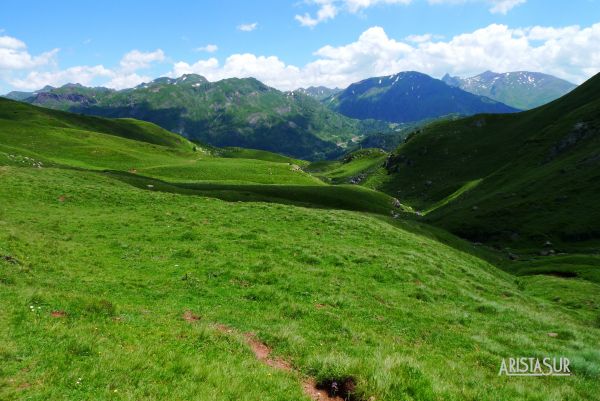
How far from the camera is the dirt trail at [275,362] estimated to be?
11.8 metres

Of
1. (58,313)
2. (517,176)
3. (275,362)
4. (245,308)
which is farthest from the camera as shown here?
(517,176)

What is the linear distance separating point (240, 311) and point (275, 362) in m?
5.92

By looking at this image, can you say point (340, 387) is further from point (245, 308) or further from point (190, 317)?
point (245, 308)

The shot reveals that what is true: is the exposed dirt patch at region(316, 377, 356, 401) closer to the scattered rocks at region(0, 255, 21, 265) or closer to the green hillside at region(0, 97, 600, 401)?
the green hillside at region(0, 97, 600, 401)

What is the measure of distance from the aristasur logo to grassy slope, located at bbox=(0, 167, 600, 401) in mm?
560

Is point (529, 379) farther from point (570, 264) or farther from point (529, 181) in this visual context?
point (529, 181)

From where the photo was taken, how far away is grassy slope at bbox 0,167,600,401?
11.1m

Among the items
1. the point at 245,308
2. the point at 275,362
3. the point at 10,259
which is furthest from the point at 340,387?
the point at 10,259

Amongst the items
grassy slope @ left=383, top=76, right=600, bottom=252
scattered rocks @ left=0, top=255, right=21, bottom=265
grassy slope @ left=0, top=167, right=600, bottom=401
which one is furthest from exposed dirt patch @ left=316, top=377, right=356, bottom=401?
grassy slope @ left=383, top=76, right=600, bottom=252

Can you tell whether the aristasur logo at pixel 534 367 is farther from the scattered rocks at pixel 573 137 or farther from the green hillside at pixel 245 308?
the scattered rocks at pixel 573 137

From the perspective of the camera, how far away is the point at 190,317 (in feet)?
58.1

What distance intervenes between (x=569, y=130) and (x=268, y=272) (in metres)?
130

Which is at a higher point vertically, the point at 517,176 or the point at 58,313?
the point at 517,176

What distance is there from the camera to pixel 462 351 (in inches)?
718
